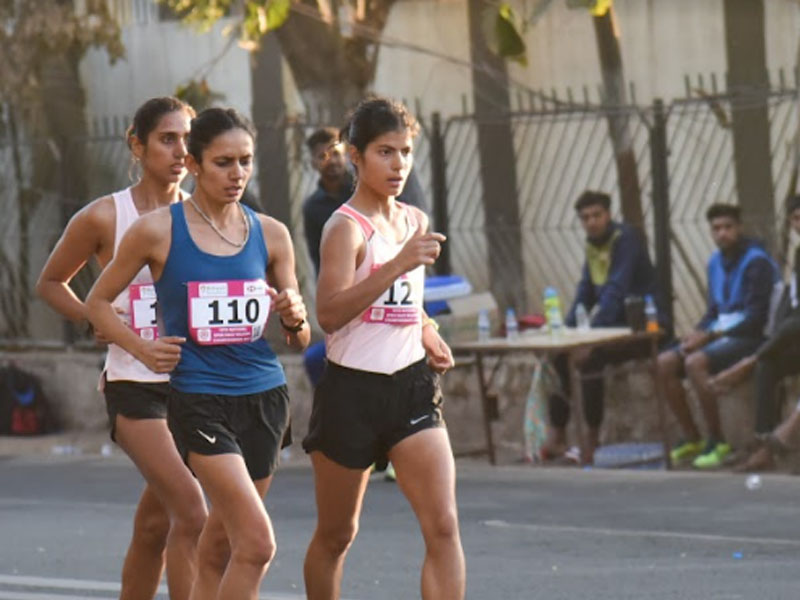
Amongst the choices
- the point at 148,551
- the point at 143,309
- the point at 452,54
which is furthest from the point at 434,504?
the point at 452,54

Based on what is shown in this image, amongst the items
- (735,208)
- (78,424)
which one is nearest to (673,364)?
(735,208)

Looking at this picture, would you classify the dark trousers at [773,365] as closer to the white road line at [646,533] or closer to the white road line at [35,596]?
the white road line at [646,533]

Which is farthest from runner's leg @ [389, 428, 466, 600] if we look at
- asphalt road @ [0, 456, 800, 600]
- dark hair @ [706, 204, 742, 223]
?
dark hair @ [706, 204, 742, 223]

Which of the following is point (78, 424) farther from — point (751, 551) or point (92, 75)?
point (751, 551)

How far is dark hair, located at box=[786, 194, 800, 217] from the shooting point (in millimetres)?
13125

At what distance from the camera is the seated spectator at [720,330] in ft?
43.9

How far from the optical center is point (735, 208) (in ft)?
44.3

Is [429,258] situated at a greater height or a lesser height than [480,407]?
greater

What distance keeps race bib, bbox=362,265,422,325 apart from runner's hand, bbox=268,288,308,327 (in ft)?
0.85

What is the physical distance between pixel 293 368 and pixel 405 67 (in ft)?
9.49

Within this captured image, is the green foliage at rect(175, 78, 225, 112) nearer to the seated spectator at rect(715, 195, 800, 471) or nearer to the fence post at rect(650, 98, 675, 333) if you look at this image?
the fence post at rect(650, 98, 675, 333)

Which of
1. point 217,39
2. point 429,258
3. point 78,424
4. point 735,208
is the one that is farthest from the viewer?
point 217,39

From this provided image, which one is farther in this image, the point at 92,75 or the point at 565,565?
the point at 92,75

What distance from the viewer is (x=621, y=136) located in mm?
14836
